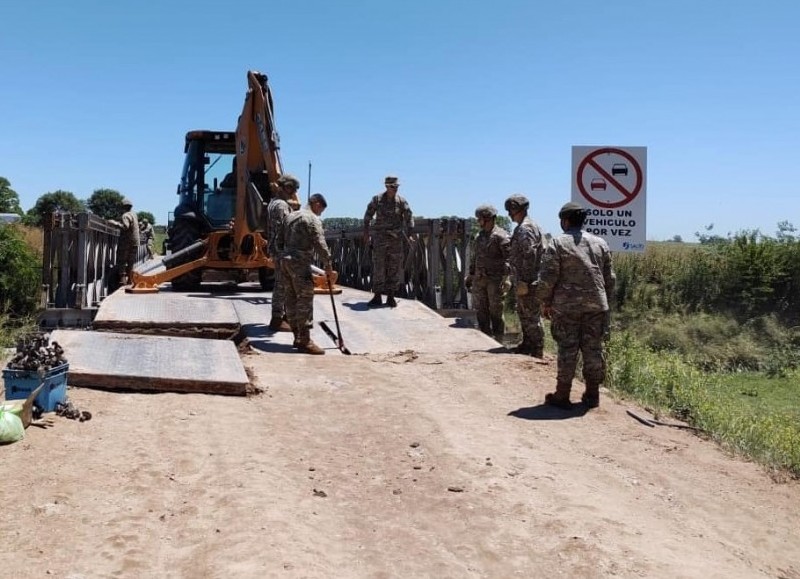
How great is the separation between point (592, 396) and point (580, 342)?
1.53ft

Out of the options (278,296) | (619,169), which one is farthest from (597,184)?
(278,296)

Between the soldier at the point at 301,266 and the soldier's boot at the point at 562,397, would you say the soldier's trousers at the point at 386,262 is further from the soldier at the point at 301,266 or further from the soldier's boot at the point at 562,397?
the soldier's boot at the point at 562,397

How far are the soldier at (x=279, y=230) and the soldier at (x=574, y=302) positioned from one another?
335 cm

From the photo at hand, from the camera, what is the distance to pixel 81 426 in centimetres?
497

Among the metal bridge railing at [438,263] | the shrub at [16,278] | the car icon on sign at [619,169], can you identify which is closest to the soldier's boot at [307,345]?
the metal bridge railing at [438,263]

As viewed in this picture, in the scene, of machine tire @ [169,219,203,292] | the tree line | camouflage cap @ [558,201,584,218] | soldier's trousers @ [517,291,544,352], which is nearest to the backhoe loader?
machine tire @ [169,219,203,292]

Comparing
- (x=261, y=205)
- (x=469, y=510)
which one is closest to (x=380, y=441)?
(x=469, y=510)

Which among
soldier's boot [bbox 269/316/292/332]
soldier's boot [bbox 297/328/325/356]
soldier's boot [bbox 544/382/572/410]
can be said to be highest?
soldier's boot [bbox 269/316/292/332]

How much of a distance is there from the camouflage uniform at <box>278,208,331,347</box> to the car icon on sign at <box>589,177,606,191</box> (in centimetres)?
283

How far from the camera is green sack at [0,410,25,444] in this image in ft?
14.6

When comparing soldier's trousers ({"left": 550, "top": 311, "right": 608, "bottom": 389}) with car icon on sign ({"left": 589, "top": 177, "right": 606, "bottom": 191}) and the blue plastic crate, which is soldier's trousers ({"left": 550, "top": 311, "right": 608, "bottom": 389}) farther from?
the blue plastic crate

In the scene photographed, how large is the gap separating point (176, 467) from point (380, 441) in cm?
139

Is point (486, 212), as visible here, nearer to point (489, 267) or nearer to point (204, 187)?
point (489, 267)

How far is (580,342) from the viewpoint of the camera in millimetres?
6168
